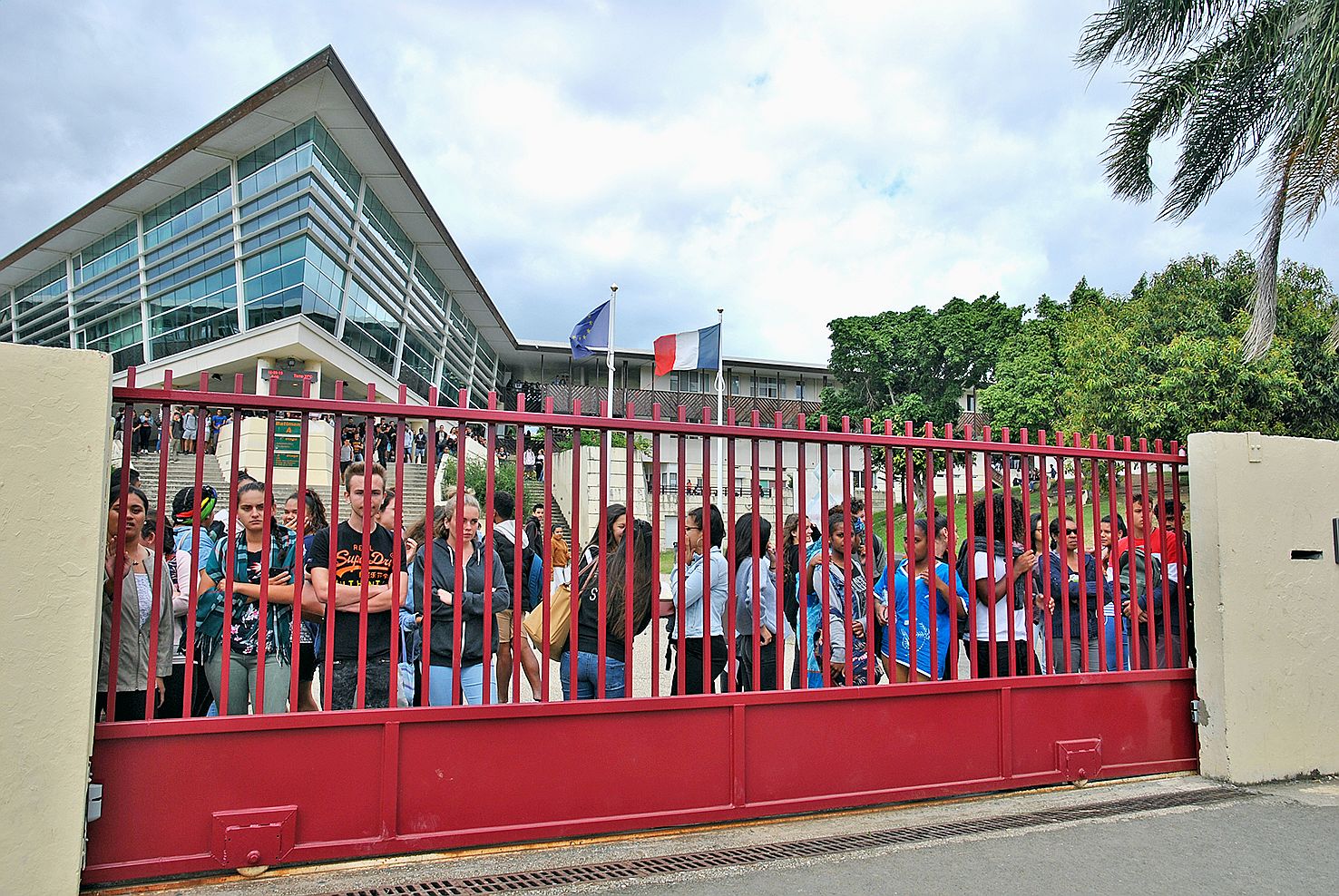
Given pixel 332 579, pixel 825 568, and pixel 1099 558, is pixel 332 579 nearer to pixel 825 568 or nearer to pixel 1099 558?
pixel 825 568

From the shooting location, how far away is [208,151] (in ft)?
102

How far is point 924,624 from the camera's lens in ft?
16.7

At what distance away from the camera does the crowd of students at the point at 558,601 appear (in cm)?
376

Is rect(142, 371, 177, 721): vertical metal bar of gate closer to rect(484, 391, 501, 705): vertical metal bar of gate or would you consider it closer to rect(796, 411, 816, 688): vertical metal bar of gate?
rect(484, 391, 501, 705): vertical metal bar of gate

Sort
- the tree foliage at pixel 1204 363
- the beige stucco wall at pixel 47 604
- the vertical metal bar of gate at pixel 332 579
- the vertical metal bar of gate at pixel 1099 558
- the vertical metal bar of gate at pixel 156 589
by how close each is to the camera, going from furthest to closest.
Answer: the tree foliage at pixel 1204 363 < the vertical metal bar of gate at pixel 1099 558 < the vertical metal bar of gate at pixel 332 579 < the vertical metal bar of gate at pixel 156 589 < the beige stucco wall at pixel 47 604

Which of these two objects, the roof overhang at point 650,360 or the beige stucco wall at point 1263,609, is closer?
the beige stucco wall at point 1263,609

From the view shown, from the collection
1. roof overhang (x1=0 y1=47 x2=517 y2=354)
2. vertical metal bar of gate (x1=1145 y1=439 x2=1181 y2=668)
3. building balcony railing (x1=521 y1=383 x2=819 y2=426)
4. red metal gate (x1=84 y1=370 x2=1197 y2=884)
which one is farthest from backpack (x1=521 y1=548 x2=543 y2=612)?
building balcony railing (x1=521 y1=383 x2=819 y2=426)

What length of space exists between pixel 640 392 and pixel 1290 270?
31.2 metres

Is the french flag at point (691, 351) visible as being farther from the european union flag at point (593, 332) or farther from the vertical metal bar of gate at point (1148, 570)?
the vertical metal bar of gate at point (1148, 570)

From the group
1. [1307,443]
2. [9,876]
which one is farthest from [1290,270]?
[9,876]

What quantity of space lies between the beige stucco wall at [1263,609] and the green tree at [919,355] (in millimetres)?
36751

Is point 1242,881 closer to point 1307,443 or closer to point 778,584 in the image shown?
point 778,584

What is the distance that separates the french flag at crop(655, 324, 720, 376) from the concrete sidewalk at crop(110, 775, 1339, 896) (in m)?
18.5

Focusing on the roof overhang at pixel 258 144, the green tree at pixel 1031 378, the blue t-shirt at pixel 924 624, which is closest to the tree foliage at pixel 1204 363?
the green tree at pixel 1031 378
